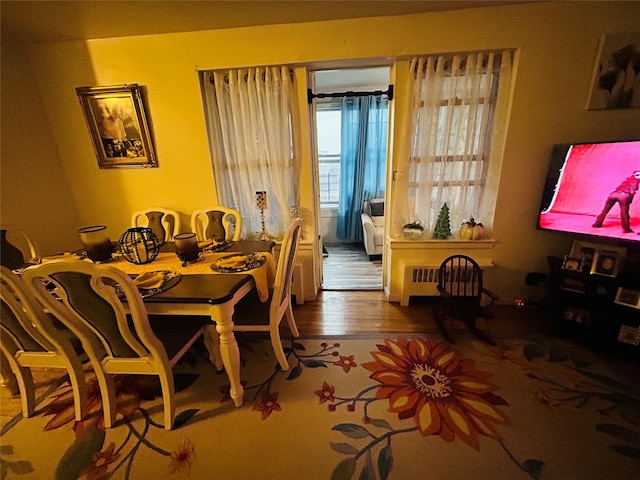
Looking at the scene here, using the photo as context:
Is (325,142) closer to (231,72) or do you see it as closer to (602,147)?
(231,72)

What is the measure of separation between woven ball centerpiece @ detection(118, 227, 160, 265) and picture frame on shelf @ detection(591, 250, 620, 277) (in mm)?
2936

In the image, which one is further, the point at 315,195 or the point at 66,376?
the point at 315,195

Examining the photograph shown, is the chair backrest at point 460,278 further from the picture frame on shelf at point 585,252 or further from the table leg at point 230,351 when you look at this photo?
the table leg at point 230,351

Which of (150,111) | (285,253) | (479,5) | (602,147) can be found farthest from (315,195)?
(602,147)

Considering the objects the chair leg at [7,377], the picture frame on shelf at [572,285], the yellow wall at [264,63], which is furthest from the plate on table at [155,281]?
the picture frame on shelf at [572,285]

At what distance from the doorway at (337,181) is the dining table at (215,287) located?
1406mm

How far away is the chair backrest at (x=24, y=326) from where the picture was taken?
108cm

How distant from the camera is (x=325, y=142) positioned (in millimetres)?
4320

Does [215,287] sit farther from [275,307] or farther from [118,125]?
[118,125]

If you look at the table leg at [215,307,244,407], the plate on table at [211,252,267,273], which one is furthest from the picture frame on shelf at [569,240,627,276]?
the table leg at [215,307,244,407]

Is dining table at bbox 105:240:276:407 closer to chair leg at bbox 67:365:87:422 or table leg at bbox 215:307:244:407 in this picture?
table leg at bbox 215:307:244:407

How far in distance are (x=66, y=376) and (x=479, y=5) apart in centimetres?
393

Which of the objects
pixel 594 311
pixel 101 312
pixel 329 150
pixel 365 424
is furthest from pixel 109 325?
pixel 329 150

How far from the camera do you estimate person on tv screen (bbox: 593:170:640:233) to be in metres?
1.60
